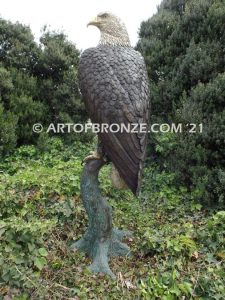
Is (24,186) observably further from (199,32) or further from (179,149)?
(199,32)

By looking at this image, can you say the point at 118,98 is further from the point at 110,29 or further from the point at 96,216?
the point at 96,216

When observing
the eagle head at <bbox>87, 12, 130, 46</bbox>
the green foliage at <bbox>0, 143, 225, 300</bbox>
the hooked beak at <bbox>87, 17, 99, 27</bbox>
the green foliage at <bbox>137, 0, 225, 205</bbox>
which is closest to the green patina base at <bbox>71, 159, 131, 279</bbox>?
the green foliage at <bbox>0, 143, 225, 300</bbox>

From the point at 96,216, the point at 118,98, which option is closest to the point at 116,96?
the point at 118,98

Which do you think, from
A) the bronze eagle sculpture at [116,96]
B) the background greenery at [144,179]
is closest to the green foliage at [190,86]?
the background greenery at [144,179]

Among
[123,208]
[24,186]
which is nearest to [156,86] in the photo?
[123,208]

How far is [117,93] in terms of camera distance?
2578 millimetres

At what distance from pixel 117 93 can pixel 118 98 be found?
38 millimetres

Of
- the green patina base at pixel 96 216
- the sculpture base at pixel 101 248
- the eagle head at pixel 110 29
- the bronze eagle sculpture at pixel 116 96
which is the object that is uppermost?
the eagle head at pixel 110 29

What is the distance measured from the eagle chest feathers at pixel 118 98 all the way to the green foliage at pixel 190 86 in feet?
5.46

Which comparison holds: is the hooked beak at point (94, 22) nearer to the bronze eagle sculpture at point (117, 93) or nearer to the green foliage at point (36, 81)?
the bronze eagle sculpture at point (117, 93)

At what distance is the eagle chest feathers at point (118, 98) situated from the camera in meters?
2.58

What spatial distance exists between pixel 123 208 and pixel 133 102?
1759 millimetres

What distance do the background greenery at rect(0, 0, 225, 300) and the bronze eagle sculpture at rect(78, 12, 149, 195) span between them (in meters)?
0.72

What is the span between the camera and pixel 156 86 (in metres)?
5.35
